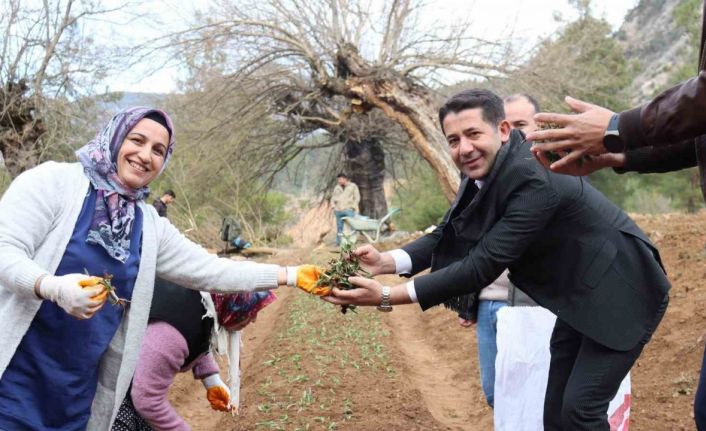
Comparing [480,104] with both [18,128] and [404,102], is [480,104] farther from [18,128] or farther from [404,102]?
[404,102]

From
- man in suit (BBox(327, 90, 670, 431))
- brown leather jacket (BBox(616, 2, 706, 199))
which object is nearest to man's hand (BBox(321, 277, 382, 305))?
man in suit (BBox(327, 90, 670, 431))

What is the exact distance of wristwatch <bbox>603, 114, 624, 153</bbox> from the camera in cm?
189

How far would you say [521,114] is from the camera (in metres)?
3.77

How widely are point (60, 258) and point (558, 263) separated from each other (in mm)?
1948

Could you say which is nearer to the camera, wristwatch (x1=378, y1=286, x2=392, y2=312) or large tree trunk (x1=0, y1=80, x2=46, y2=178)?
wristwatch (x1=378, y1=286, x2=392, y2=312)

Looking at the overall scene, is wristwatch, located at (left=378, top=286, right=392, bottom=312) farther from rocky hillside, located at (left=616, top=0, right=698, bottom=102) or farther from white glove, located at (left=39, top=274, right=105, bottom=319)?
rocky hillside, located at (left=616, top=0, right=698, bottom=102)

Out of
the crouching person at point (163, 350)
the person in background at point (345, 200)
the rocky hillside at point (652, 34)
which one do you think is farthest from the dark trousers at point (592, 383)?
the rocky hillside at point (652, 34)

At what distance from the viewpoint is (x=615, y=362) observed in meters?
2.69

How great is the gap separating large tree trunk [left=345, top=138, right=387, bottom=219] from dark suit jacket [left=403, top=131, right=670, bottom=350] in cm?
1826

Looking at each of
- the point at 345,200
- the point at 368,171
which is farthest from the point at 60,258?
the point at 368,171

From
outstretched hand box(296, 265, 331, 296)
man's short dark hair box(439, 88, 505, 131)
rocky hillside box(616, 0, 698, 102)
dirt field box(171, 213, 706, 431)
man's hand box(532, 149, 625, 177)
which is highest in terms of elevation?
rocky hillside box(616, 0, 698, 102)

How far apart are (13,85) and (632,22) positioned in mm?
78109

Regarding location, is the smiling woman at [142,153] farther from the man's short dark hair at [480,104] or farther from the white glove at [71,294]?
the man's short dark hair at [480,104]

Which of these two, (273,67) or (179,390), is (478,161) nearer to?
(179,390)
